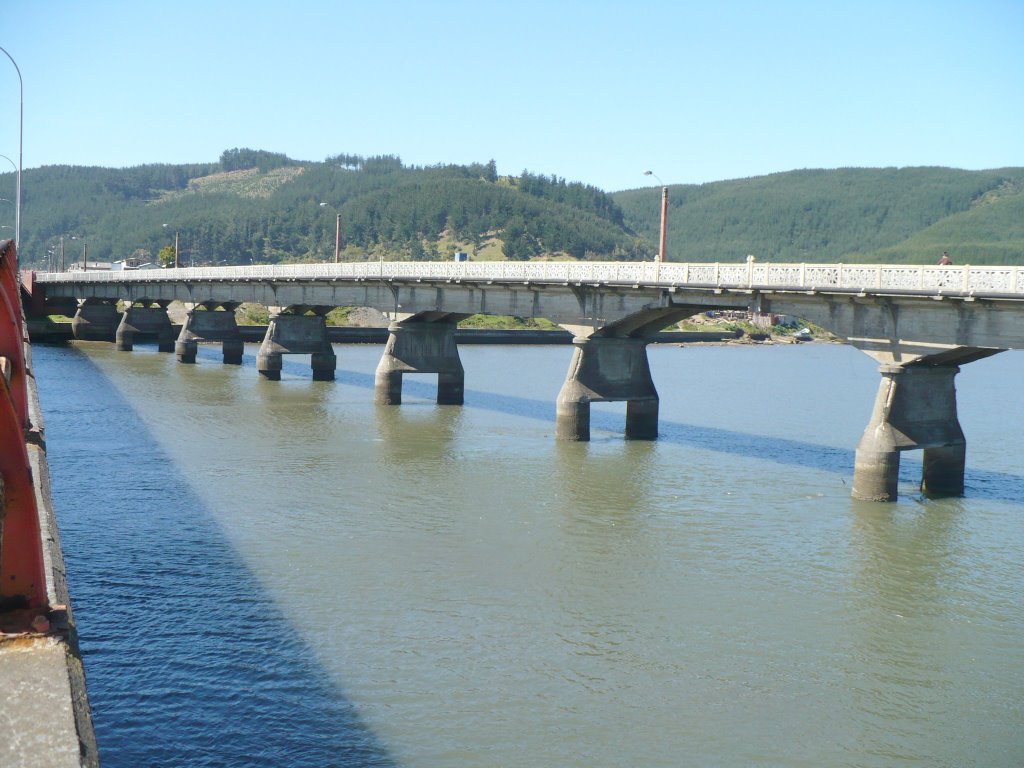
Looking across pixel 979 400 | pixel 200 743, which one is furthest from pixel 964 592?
pixel 979 400

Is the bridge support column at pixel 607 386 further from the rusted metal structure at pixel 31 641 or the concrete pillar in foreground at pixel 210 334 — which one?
the concrete pillar in foreground at pixel 210 334

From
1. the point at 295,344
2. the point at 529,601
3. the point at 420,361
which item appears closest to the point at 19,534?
the point at 529,601

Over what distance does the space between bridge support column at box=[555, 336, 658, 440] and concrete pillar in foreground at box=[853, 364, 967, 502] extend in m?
11.9

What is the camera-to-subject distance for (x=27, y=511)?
757cm

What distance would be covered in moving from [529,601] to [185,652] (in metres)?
6.32

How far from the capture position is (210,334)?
2928 inches

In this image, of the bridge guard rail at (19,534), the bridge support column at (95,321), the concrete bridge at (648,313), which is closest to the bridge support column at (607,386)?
the concrete bridge at (648,313)

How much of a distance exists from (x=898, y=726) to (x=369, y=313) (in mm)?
118114

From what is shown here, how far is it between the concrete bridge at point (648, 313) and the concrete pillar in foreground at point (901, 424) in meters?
0.04

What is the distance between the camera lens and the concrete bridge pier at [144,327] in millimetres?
84250

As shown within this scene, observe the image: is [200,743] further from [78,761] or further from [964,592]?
[964,592]

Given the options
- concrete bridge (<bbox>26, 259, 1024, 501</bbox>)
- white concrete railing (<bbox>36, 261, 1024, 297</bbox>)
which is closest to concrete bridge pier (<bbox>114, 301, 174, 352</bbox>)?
concrete bridge (<bbox>26, 259, 1024, 501</bbox>)

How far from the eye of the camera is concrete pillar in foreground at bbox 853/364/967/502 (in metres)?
28.0

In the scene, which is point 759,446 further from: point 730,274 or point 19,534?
point 19,534
